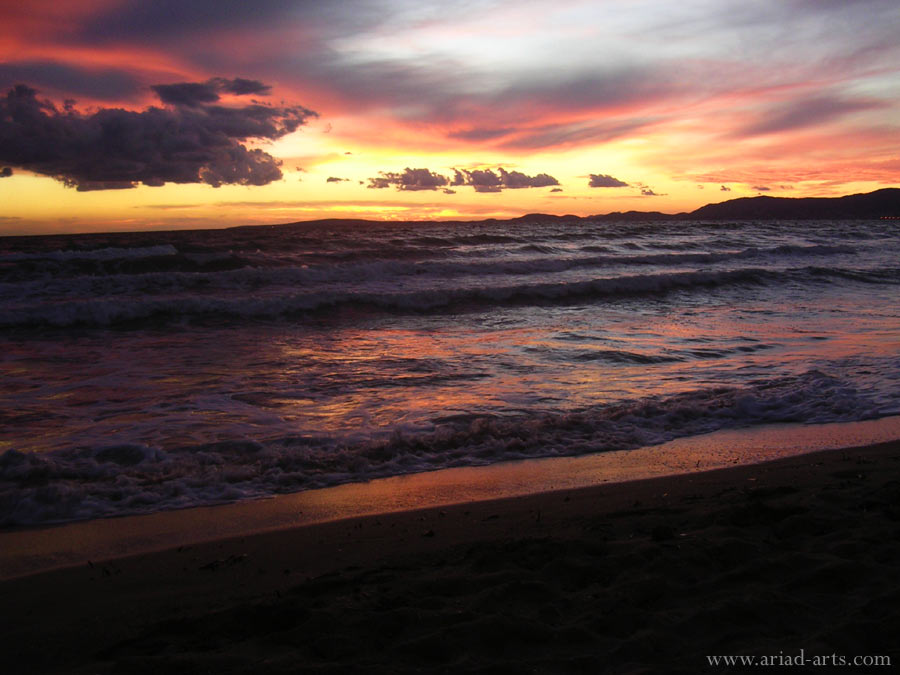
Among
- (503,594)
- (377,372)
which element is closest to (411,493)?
(503,594)

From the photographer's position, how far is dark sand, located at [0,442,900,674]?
282cm

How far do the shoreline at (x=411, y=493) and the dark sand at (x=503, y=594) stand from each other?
0.84ft

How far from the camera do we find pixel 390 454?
6.31m

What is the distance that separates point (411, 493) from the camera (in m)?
5.40

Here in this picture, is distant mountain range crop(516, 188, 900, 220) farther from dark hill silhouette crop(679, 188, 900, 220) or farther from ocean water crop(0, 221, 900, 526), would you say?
ocean water crop(0, 221, 900, 526)

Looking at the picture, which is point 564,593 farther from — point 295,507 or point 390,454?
point 390,454

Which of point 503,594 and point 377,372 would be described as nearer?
point 503,594

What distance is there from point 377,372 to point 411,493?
193 inches

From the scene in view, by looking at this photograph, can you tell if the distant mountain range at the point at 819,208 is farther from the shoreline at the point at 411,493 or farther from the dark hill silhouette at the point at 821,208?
the shoreline at the point at 411,493

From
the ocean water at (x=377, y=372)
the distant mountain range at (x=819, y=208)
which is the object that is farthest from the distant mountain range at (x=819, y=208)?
the ocean water at (x=377, y=372)

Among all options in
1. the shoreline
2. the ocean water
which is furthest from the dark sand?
the ocean water

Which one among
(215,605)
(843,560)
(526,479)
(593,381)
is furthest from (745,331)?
(215,605)

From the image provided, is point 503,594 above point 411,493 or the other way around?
above

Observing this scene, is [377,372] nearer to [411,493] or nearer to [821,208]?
[411,493]
